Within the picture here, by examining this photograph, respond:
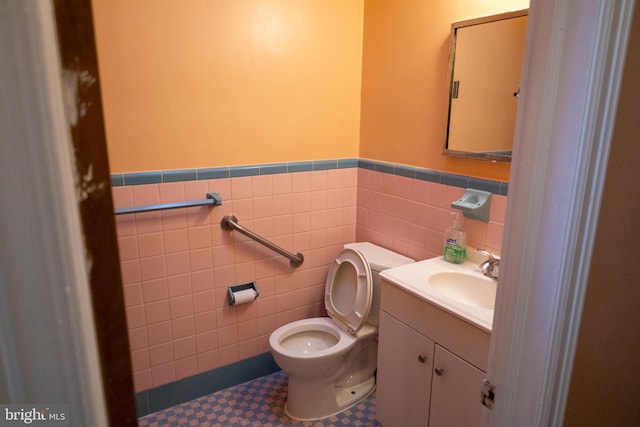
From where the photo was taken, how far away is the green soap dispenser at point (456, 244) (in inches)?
71.1

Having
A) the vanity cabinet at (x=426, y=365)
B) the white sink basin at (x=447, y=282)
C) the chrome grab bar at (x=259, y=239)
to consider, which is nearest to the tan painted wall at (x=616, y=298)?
the vanity cabinet at (x=426, y=365)

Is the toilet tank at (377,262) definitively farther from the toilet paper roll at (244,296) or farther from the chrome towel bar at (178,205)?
the chrome towel bar at (178,205)

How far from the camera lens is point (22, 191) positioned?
323 millimetres

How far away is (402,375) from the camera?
1.73 m

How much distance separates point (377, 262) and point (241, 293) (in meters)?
0.70

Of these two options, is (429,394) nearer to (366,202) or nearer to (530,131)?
(366,202)

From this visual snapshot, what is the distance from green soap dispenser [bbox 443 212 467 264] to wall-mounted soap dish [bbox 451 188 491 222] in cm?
7

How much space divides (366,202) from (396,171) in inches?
12.3

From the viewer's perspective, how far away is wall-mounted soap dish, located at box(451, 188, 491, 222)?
170 cm

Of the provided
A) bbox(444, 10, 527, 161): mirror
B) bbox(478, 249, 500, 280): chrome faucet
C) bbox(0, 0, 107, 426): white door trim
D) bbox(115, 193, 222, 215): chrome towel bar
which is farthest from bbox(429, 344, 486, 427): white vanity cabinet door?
bbox(0, 0, 107, 426): white door trim

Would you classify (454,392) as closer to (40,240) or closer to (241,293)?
(241,293)

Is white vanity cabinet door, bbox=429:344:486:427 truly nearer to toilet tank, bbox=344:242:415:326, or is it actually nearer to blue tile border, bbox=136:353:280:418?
toilet tank, bbox=344:242:415:326

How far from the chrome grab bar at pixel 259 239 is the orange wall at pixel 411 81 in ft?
2.25

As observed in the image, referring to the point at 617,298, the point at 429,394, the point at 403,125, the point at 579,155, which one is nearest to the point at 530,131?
the point at 579,155
